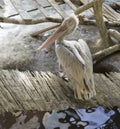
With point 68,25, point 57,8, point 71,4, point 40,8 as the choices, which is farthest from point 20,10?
point 68,25

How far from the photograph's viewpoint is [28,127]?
15.1 ft

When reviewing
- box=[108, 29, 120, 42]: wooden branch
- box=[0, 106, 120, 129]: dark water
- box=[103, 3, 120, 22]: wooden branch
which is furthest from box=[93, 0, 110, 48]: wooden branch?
box=[0, 106, 120, 129]: dark water

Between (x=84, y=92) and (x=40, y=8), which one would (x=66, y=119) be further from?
(x=40, y=8)

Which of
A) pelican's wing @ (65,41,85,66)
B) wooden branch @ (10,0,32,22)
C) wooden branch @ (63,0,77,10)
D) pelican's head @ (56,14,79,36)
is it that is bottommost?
wooden branch @ (63,0,77,10)

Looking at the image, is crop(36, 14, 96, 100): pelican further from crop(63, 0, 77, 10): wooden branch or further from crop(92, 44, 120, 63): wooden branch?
crop(63, 0, 77, 10): wooden branch

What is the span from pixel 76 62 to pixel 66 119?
2.54 ft

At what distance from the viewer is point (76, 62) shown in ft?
14.1

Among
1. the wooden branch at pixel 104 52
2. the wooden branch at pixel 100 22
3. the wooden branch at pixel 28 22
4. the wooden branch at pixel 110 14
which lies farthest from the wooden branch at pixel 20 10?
the wooden branch at pixel 110 14

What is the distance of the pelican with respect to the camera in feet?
13.9

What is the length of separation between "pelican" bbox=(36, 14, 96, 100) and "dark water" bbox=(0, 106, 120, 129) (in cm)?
45

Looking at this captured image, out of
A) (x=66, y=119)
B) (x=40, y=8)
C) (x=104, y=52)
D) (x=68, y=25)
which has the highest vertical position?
(x=68, y=25)

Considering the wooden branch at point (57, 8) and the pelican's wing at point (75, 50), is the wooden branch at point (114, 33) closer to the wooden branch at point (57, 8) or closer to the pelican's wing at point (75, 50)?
the wooden branch at point (57, 8)

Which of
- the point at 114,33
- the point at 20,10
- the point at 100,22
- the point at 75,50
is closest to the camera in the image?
the point at 75,50

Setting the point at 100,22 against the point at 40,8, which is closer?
the point at 100,22
